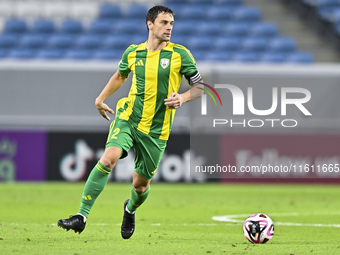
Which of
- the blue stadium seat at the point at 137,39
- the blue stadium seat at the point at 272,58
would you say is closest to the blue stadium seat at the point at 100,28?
the blue stadium seat at the point at 137,39

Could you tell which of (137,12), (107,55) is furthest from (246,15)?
(107,55)

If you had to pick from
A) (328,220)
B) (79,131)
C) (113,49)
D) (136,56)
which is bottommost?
(328,220)

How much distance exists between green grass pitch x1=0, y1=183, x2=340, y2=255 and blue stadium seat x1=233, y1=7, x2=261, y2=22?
20.1ft

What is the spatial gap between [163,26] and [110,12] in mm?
12394

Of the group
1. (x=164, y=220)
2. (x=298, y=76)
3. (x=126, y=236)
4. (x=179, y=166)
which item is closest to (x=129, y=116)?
(x=126, y=236)

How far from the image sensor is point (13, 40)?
16.4m

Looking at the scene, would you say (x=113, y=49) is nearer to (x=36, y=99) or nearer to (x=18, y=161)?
(x=36, y=99)

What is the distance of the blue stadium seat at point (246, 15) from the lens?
17.4 m

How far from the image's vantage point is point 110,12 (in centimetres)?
1750

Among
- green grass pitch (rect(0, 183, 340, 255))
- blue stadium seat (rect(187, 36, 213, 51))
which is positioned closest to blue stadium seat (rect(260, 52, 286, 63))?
blue stadium seat (rect(187, 36, 213, 51))

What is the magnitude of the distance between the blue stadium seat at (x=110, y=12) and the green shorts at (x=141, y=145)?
12373 mm

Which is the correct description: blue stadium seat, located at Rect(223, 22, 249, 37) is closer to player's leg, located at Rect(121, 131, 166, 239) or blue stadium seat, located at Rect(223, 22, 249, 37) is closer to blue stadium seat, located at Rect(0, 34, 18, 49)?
blue stadium seat, located at Rect(0, 34, 18, 49)

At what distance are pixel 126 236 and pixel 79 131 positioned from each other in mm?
7037

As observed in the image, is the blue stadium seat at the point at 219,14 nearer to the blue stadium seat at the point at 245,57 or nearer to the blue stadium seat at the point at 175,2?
the blue stadium seat at the point at 175,2
